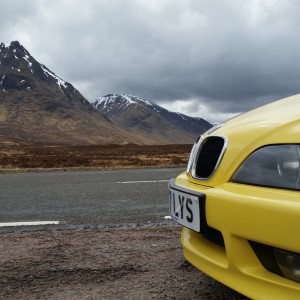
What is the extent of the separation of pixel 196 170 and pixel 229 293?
2.71 ft

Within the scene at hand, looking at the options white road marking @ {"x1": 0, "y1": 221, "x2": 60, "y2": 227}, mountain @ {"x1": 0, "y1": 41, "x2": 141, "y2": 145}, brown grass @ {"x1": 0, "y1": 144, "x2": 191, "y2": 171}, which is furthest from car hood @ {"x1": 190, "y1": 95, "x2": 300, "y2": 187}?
Answer: mountain @ {"x1": 0, "y1": 41, "x2": 141, "y2": 145}

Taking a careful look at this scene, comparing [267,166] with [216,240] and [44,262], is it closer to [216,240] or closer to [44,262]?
[216,240]

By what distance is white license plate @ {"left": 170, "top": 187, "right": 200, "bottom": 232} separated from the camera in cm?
223

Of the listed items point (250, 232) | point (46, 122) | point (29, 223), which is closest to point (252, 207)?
point (250, 232)

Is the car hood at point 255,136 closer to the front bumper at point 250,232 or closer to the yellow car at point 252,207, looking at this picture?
the yellow car at point 252,207

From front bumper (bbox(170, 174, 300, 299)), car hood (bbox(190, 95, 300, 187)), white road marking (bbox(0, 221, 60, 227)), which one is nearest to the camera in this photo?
front bumper (bbox(170, 174, 300, 299))

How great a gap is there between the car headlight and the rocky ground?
942mm

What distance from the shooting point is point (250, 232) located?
187 centimetres

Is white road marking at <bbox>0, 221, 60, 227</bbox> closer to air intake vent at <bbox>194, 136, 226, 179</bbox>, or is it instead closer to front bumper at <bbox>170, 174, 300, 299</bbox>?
air intake vent at <bbox>194, 136, 226, 179</bbox>

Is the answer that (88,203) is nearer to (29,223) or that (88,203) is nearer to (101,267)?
(29,223)

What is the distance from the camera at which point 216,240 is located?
233cm

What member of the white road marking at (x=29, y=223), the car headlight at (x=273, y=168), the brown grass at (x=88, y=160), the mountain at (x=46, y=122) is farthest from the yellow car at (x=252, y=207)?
the mountain at (x=46, y=122)

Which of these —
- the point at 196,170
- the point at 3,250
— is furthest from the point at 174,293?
the point at 3,250

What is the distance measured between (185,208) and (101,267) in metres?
1.15
